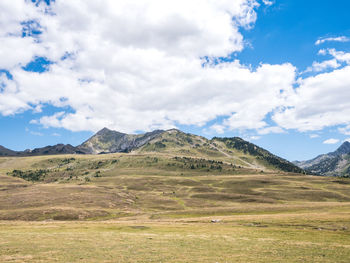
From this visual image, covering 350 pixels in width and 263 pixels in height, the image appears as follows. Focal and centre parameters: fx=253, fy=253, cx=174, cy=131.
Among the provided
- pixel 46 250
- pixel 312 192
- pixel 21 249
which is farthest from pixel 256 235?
pixel 312 192

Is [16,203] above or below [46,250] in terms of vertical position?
below

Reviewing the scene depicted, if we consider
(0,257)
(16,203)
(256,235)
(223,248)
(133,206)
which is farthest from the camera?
(133,206)

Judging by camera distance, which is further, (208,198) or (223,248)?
(208,198)

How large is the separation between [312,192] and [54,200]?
174 meters

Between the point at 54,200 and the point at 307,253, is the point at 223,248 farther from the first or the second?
the point at 54,200

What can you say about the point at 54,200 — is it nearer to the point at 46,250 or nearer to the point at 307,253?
the point at 46,250

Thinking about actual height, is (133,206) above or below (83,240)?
below

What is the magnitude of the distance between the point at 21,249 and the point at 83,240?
10.5 meters

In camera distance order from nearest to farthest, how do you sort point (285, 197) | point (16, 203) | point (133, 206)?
point (16, 203) → point (133, 206) → point (285, 197)

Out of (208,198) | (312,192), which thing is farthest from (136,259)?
(312,192)

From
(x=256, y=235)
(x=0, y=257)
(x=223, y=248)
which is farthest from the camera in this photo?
(x=256, y=235)

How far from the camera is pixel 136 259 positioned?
31938 millimetres

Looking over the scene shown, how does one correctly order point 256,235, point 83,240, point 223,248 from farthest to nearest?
1. point 256,235
2. point 83,240
3. point 223,248

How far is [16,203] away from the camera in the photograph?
5226 inches
